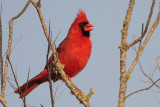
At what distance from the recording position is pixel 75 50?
3.93 metres

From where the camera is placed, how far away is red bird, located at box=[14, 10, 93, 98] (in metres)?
3.90

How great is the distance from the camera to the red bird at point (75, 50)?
3902mm

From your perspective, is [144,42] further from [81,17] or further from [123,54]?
[81,17]

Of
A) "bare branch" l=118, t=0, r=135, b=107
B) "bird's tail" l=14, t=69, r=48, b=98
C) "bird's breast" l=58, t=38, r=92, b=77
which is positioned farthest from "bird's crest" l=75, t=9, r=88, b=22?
"bare branch" l=118, t=0, r=135, b=107

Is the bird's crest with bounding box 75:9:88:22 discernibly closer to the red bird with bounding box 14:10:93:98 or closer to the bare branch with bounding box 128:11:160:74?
the red bird with bounding box 14:10:93:98

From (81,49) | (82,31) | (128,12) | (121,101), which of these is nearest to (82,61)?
(81,49)

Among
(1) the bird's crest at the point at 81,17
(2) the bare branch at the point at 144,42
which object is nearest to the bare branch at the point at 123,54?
(2) the bare branch at the point at 144,42

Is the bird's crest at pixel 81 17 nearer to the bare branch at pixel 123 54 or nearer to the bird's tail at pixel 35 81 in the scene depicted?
the bird's tail at pixel 35 81

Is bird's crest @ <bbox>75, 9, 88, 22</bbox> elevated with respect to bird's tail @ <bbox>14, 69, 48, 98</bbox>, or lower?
elevated

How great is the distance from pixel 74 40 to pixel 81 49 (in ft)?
0.64

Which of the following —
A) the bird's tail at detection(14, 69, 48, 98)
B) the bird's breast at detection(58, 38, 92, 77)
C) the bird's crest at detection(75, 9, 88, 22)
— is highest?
the bird's crest at detection(75, 9, 88, 22)

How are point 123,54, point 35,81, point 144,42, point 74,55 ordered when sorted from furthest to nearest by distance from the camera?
point 35,81 → point 74,55 → point 123,54 → point 144,42

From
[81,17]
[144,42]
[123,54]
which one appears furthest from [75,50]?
[144,42]

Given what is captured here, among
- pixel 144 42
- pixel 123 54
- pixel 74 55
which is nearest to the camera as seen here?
pixel 144 42
